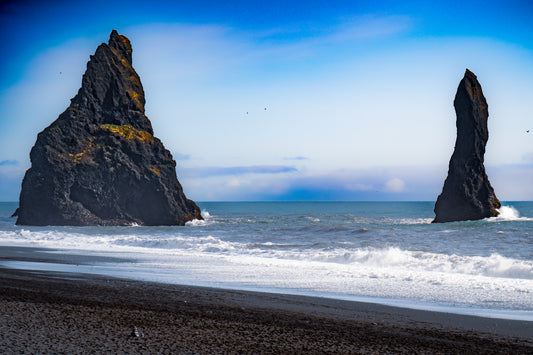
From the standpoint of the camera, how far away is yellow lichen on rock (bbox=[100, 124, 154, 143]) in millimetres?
61688

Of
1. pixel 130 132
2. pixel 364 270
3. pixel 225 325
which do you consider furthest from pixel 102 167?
pixel 225 325

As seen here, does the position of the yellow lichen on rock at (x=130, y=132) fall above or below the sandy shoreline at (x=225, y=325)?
above

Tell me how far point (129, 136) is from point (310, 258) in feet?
155

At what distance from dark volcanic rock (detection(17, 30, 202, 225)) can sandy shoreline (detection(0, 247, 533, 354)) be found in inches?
1915

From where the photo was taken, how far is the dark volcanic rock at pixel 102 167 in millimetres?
55781

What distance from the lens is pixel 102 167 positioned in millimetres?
58906

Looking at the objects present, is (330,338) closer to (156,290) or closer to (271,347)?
(271,347)

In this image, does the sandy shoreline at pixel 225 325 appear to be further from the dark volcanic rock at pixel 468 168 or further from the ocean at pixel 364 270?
the dark volcanic rock at pixel 468 168

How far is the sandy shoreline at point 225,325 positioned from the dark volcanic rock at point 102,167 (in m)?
48.6

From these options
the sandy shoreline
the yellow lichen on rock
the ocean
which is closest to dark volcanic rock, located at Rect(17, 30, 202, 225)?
the yellow lichen on rock

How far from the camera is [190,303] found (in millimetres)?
9195

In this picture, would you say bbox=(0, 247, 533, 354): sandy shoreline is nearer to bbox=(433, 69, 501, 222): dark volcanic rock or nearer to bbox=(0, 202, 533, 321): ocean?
bbox=(0, 202, 533, 321): ocean

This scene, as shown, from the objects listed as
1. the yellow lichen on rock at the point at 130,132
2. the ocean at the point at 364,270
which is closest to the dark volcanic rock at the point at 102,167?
the yellow lichen on rock at the point at 130,132

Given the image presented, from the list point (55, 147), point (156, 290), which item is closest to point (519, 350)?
point (156, 290)
